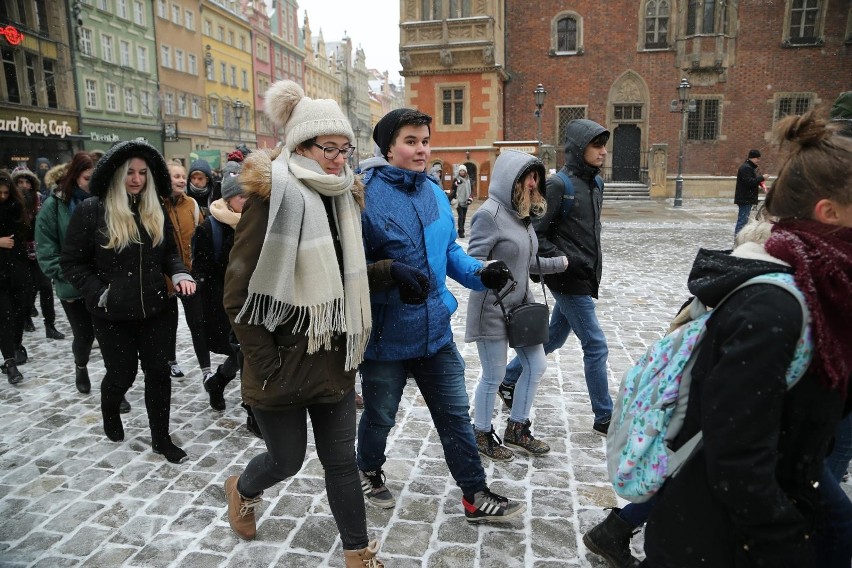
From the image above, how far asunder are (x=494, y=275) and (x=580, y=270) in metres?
1.26

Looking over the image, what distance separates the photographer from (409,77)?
29.9 metres

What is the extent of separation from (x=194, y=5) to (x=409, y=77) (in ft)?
72.4

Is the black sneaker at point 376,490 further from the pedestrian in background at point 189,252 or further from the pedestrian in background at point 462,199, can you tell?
the pedestrian in background at point 462,199

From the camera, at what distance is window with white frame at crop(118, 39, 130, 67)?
3487 cm

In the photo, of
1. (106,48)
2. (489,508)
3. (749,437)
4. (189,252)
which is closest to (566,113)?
(106,48)

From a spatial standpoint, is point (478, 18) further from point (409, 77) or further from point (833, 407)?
point (833, 407)

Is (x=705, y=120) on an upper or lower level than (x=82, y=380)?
upper

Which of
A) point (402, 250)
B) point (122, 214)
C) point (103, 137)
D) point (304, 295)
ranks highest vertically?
point (103, 137)

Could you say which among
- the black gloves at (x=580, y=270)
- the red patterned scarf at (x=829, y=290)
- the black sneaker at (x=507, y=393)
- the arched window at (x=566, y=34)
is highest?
the arched window at (x=566, y=34)

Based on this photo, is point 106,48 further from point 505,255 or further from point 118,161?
point 505,255

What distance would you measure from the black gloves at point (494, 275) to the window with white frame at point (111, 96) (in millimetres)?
35707

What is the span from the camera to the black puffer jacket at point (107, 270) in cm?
393

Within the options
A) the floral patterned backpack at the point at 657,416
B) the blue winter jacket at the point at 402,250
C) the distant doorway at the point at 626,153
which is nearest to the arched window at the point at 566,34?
the distant doorway at the point at 626,153

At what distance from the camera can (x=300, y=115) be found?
A: 2.69m
